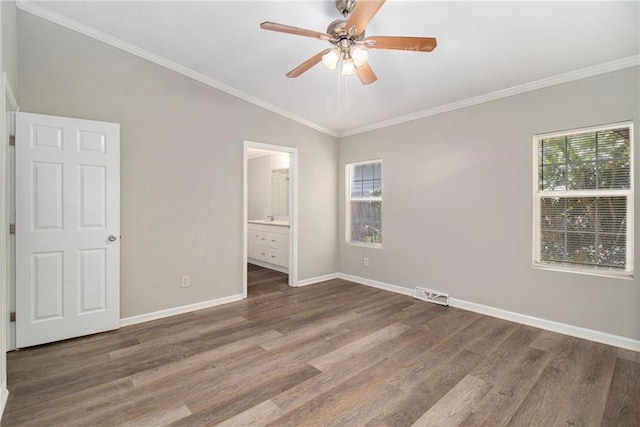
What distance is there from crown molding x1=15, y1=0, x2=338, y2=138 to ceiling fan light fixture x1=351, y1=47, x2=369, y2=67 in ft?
7.52

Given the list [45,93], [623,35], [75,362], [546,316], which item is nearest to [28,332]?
[75,362]

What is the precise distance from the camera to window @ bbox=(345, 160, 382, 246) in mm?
4824

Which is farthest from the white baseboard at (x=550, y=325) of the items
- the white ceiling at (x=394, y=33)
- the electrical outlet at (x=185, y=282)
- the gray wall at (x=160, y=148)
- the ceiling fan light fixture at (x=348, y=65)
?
the ceiling fan light fixture at (x=348, y=65)

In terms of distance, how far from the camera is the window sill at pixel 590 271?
2.72m

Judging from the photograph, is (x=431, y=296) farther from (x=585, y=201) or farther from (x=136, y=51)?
(x=136, y=51)

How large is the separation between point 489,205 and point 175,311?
152 inches

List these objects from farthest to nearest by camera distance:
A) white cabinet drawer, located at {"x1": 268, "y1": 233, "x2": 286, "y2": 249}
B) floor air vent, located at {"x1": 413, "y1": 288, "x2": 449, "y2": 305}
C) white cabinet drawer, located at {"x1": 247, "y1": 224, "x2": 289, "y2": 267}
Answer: white cabinet drawer, located at {"x1": 268, "y1": 233, "x2": 286, "y2": 249}
white cabinet drawer, located at {"x1": 247, "y1": 224, "x2": 289, "y2": 267}
floor air vent, located at {"x1": 413, "y1": 288, "x2": 449, "y2": 305}

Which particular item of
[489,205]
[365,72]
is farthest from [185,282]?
[489,205]

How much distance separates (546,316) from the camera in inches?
123

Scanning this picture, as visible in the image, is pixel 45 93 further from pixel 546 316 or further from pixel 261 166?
pixel 546 316

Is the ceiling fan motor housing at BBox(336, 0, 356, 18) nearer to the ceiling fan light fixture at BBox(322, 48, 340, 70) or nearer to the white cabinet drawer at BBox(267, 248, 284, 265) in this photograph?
the ceiling fan light fixture at BBox(322, 48, 340, 70)

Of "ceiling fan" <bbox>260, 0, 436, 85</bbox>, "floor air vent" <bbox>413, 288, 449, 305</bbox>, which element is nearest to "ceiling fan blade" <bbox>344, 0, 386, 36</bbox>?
"ceiling fan" <bbox>260, 0, 436, 85</bbox>

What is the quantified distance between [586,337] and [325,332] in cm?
249

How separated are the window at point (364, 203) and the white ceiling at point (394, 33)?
1.32 meters
